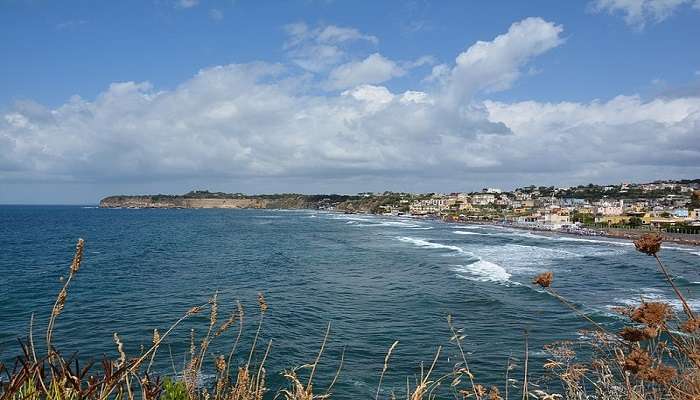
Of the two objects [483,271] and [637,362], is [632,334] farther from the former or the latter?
[483,271]

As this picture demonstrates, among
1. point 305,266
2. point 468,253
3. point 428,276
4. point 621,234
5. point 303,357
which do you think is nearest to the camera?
point 303,357

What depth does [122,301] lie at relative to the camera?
23828 millimetres

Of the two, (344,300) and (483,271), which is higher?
(344,300)

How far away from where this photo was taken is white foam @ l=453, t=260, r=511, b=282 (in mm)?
31366

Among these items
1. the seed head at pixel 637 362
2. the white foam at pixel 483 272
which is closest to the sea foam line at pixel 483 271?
the white foam at pixel 483 272

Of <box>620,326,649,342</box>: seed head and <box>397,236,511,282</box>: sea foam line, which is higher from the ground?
<box>620,326,649,342</box>: seed head

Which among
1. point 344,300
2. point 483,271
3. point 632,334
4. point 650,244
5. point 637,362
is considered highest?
point 650,244

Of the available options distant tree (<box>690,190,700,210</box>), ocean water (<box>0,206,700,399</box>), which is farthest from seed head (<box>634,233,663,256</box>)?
ocean water (<box>0,206,700,399</box>)

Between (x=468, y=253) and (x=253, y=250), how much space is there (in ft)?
71.5

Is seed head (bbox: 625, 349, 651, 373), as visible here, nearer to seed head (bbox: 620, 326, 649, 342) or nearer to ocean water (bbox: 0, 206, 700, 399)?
seed head (bbox: 620, 326, 649, 342)

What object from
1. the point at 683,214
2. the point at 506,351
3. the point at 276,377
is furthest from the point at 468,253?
the point at 683,214

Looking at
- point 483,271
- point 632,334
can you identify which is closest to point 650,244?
point 632,334

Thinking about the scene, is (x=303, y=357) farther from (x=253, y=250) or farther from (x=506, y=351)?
(x=253, y=250)

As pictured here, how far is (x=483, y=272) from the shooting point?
34312 mm
